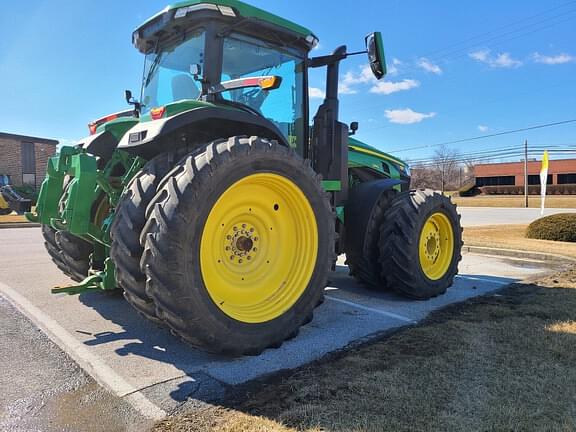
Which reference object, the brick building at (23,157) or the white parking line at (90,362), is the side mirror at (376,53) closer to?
the white parking line at (90,362)

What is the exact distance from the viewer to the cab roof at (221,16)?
12.8 feet

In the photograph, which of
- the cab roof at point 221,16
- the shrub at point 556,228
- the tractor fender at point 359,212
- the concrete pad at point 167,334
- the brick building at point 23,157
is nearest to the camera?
the concrete pad at point 167,334

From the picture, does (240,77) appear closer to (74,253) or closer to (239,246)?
(239,246)

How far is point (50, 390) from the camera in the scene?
2953 mm

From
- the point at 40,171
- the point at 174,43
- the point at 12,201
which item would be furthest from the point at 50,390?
the point at 40,171

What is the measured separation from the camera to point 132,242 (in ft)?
10.1

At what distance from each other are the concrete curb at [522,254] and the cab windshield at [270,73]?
618cm

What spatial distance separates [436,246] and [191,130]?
11.6ft

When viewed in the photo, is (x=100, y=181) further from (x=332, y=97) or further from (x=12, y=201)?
(x=12, y=201)

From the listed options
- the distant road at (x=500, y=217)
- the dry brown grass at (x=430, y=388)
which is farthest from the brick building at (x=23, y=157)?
A: the dry brown grass at (x=430, y=388)

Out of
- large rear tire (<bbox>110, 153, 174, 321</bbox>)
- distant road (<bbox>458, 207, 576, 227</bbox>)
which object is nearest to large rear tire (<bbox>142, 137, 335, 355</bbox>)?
large rear tire (<bbox>110, 153, 174, 321</bbox>)

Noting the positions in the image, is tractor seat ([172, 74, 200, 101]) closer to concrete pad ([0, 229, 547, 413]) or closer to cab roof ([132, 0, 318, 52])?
cab roof ([132, 0, 318, 52])

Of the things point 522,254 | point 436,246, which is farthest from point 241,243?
point 522,254

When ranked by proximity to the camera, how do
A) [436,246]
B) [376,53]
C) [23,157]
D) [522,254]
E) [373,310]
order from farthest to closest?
[23,157] < [522,254] < [436,246] < [373,310] < [376,53]
